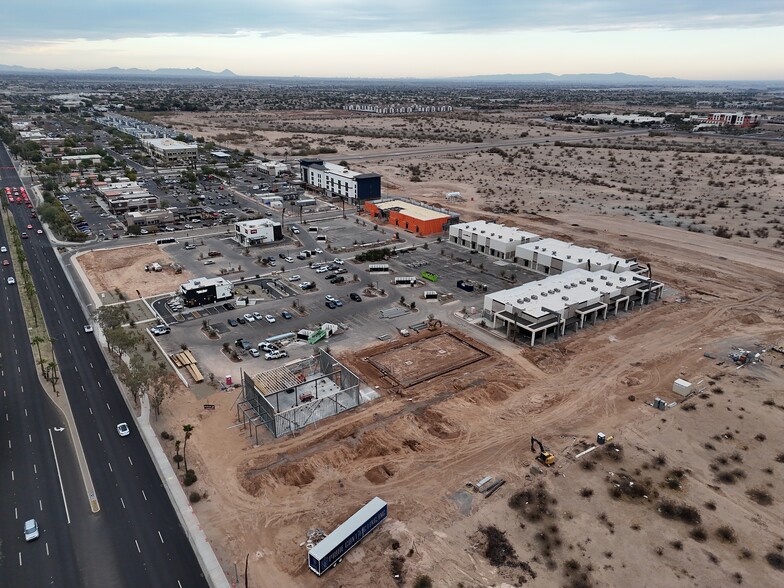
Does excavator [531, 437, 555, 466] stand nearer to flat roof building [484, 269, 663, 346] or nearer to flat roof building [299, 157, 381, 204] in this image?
flat roof building [484, 269, 663, 346]

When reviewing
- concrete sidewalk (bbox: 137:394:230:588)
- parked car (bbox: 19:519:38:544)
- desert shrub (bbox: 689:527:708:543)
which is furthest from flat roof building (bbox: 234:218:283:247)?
desert shrub (bbox: 689:527:708:543)

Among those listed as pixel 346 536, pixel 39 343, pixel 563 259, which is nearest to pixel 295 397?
pixel 346 536

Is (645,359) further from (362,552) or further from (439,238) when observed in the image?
(439,238)

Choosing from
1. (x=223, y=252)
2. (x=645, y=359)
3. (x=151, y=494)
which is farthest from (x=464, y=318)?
(x=223, y=252)

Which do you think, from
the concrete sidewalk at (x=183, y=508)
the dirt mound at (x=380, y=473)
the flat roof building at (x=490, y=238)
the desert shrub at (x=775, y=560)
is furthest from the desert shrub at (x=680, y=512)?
the flat roof building at (x=490, y=238)

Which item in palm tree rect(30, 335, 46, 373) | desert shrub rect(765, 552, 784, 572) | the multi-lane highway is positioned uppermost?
palm tree rect(30, 335, 46, 373)

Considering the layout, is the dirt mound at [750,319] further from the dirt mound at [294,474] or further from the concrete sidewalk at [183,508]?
the concrete sidewalk at [183,508]
